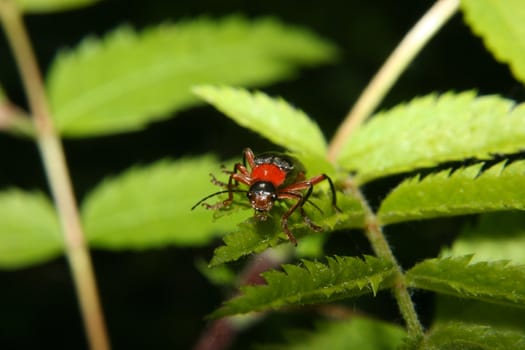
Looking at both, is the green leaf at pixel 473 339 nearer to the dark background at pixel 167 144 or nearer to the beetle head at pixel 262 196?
the beetle head at pixel 262 196

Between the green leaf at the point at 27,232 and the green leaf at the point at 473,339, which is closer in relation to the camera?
the green leaf at the point at 473,339

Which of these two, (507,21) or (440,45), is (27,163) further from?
(507,21)

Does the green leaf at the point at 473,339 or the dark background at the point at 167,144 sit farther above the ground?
the dark background at the point at 167,144

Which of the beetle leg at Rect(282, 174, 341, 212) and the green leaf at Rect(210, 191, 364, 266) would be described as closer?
the green leaf at Rect(210, 191, 364, 266)

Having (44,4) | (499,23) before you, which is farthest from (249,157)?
(44,4)

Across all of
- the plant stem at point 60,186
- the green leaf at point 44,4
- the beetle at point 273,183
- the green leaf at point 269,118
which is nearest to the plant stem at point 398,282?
the beetle at point 273,183

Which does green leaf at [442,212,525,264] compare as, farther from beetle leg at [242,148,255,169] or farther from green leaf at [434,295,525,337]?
beetle leg at [242,148,255,169]

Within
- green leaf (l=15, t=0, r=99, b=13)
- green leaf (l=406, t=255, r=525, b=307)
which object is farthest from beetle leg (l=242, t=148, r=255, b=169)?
green leaf (l=15, t=0, r=99, b=13)
